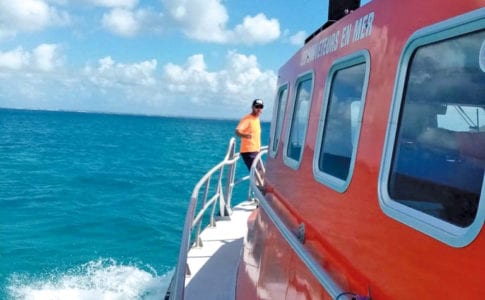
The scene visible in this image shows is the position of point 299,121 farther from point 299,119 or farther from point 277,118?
point 277,118

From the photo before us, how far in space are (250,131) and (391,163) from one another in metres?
6.44

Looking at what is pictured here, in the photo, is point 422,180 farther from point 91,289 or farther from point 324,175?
point 91,289

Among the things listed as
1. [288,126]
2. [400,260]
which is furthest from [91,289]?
[400,260]

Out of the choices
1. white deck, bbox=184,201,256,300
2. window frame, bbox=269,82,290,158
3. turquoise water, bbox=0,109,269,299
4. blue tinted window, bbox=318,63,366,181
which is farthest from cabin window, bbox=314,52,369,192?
turquoise water, bbox=0,109,269,299

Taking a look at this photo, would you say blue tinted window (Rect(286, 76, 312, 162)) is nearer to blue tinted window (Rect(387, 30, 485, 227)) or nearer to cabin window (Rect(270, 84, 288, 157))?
cabin window (Rect(270, 84, 288, 157))

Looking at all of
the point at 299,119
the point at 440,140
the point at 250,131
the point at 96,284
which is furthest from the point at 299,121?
the point at 96,284

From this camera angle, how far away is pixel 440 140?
65.6 inches

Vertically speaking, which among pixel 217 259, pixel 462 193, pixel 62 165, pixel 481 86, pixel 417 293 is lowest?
pixel 62 165

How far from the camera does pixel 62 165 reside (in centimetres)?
3022

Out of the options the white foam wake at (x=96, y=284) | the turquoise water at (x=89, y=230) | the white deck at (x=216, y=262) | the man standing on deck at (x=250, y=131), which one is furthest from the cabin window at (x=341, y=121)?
the turquoise water at (x=89, y=230)

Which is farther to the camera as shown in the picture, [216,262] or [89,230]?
[89,230]

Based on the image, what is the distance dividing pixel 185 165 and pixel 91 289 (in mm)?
21819

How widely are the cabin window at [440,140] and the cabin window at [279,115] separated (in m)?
2.38

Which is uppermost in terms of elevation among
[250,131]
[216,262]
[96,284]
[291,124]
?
[291,124]
